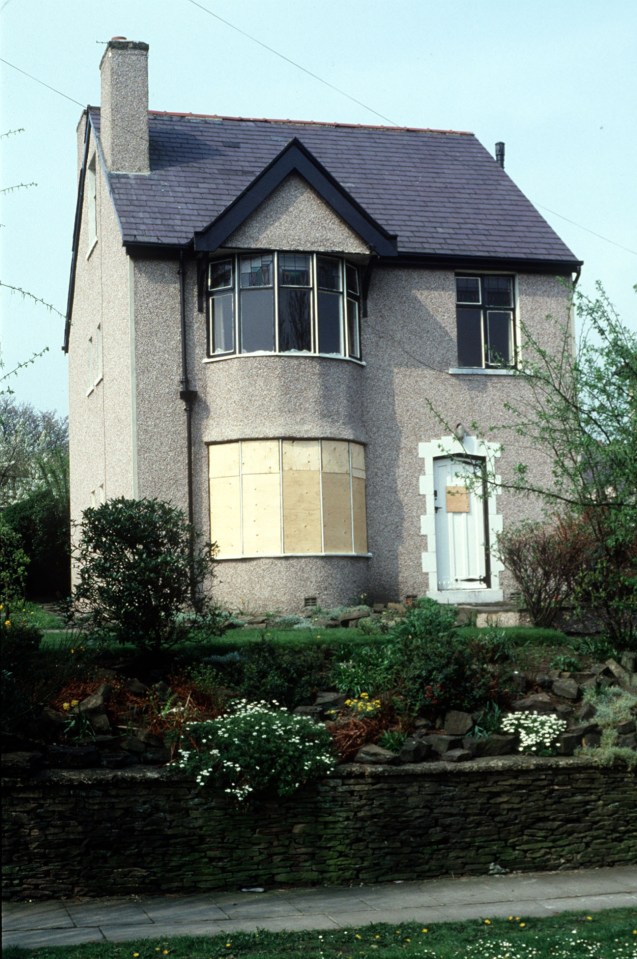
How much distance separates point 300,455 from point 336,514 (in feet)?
3.77

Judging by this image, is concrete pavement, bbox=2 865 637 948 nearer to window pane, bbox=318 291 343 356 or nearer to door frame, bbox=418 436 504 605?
door frame, bbox=418 436 504 605

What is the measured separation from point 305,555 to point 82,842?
9.25m

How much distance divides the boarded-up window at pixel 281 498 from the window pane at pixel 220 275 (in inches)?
105

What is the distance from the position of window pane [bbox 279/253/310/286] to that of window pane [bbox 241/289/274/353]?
361 mm

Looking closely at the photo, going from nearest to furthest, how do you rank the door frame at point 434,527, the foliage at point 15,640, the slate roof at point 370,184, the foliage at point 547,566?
the foliage at point 15,640 → the foliage at point 547,566 → the door frame at point 434,527 → the slate roof at point 370,184

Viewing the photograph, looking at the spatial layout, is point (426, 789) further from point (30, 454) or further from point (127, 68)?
point (30, 454)

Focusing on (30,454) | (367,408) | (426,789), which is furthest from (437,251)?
(30,454)

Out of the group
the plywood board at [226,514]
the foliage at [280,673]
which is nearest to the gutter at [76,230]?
the plywood board at [226,514]

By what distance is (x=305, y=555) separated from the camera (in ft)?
66.3

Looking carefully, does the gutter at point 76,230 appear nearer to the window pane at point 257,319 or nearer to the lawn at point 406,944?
the window pane at point 257,319

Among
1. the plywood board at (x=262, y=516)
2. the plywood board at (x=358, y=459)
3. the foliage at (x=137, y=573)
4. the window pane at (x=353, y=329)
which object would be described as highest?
the window pane at (x=353, y=329)

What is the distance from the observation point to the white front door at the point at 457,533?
21.8 metres

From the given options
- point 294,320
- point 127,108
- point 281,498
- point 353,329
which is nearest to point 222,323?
point 294,320

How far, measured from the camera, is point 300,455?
2048 cm
